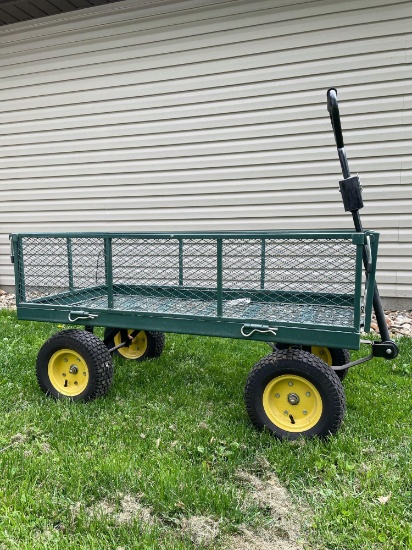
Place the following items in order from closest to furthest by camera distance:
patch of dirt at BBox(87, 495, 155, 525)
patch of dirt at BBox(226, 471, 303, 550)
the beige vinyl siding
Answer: patch of dirt at BBox(226, 471, 303, 550)
patch of dirt at BBox(87, 495, 155, 525)
the beige vinyl siding

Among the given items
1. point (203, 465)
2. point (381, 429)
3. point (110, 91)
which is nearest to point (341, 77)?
point (110, 91)

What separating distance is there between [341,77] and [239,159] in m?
1.47

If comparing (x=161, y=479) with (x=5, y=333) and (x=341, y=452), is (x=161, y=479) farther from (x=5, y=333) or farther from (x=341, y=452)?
(x=5, y=333)

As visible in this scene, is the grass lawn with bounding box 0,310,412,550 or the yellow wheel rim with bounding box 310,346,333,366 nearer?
the grass lawn with bounding box 0,310,412,550

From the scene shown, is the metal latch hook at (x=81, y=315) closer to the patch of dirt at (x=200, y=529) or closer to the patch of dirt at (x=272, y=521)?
the patch of dirt at (x=272, y=521)

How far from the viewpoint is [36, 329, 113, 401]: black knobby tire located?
3.02 metres

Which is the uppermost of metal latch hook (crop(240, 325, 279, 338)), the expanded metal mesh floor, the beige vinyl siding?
the beige vinyl siding

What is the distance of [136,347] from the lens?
4.04m

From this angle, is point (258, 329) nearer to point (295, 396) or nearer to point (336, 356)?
point (295, 396)

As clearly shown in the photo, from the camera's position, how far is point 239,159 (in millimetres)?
5699

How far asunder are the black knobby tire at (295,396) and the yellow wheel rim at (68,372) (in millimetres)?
1202

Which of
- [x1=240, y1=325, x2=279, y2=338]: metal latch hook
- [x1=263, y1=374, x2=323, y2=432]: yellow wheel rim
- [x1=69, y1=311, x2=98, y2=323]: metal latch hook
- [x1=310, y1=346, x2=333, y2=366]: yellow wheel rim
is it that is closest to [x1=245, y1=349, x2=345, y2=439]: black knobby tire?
[x1=263, y1=374, x2=323, y2=432]: yellow wheel rim

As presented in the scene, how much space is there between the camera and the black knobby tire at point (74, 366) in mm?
3020

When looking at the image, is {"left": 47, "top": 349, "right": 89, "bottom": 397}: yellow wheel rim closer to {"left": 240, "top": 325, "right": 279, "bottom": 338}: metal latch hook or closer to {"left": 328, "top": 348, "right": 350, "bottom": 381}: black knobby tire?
{"left": 240, "top": 325, "right": 279, "bottom": 338}: metal latch hook
